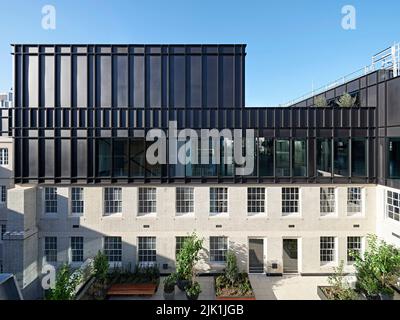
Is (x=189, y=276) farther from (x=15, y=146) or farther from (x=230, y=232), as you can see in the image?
(x=15, y=146)

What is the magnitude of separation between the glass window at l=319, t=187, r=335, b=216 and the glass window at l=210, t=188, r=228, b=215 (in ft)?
23.9

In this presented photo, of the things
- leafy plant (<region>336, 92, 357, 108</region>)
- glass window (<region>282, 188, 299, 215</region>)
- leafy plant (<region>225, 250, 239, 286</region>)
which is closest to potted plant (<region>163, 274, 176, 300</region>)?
leafy plant (<region>225, 250, 239, 286</region>)

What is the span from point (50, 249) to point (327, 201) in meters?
21.5

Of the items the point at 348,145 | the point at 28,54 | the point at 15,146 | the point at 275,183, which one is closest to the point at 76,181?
the point at 15,146

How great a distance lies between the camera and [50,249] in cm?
2062

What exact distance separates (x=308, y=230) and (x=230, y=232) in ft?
19.5

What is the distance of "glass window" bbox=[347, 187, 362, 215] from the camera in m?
20.9

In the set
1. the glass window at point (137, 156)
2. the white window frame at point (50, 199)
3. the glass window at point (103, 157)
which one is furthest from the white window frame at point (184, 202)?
the white window frame at point (50, 199)

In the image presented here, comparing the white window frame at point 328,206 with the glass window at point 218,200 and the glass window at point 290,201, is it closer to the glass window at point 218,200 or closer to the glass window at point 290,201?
the glass window at point 290,201

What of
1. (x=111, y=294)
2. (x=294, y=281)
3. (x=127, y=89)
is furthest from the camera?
(x=127, y=89)

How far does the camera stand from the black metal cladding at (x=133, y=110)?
20750 mm

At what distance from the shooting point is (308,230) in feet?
67.7

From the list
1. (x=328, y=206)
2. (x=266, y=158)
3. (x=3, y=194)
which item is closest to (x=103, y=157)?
(x=3, y=194)

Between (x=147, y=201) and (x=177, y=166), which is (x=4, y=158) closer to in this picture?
(x=147, y=201)
